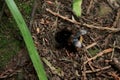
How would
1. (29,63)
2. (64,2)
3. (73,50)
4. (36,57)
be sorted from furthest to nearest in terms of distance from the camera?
(64,2)
(73,50)
(29,63)
(36,57)

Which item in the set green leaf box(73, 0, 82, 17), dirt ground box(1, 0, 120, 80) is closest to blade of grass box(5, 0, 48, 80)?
dirt ground box(1, 0, 120, 80)

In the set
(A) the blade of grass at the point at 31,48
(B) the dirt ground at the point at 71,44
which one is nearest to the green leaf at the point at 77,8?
(B) the dirt ground at the point at 71,44

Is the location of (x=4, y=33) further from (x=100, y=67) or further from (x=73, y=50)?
(x=100, y=67)

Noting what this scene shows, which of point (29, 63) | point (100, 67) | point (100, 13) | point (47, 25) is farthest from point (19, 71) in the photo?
point (100, 13)

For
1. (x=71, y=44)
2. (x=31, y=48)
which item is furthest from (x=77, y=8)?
(x=31, y=48)

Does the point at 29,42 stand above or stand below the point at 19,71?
above

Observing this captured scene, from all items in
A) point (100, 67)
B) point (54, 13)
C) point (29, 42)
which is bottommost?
point (100, 67)

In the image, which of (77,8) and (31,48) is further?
(77,8)

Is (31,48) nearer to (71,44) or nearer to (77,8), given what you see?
(71,44)
